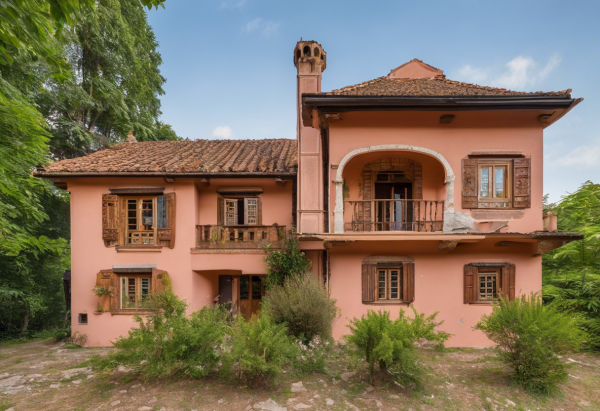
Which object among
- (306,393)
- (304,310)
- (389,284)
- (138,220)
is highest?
(138,220)

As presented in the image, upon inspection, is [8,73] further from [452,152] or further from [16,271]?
[452,152]

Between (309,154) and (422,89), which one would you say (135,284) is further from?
(422,89)

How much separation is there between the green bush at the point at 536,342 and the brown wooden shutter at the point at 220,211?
7.79 metres

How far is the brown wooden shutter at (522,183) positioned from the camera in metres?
7.81

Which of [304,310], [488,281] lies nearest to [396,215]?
[488,281]

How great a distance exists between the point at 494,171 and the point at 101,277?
12067 millimetres

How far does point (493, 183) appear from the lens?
7980 millimetres

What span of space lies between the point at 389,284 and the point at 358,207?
2.51 meters

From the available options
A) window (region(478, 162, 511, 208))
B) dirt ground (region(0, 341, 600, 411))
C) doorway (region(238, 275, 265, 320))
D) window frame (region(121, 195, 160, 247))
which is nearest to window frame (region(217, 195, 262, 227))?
window frame (region(121, 195, 160, 247))

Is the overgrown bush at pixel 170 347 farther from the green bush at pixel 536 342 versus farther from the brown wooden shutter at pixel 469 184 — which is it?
the brown wooden shutter at pixel 469 184

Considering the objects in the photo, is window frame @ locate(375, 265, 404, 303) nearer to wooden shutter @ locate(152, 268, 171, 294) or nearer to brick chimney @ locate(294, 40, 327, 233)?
brick chimney @ locate(294, 40, 327, 233)

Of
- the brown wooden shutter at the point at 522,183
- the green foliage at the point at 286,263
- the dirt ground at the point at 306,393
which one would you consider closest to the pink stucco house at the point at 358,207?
the brown wooden shutter at the point at 522,183

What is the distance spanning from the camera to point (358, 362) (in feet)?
20.1

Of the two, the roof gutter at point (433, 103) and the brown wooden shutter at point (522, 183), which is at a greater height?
the roof gutter at point (433, 103)
